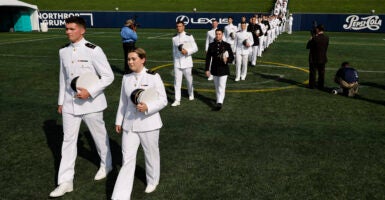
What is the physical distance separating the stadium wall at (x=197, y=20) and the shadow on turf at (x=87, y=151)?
95.8 ft

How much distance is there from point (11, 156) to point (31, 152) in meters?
0.36

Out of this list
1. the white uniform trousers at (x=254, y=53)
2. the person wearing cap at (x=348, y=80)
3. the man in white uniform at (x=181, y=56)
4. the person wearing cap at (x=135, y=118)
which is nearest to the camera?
the person wearing cap at (x=135, y=118)

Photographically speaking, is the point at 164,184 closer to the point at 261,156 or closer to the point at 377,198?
the point at 261,156

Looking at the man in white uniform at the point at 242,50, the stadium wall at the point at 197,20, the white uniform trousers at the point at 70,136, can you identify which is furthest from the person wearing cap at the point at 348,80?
the stadium wall at the point at 197,20

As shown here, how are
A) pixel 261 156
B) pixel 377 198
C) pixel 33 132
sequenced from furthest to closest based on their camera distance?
1. pixel 33 132
2. pixel 261 156
3. pixel 377 198

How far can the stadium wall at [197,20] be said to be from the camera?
36.1 metres

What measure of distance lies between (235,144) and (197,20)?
35.5m

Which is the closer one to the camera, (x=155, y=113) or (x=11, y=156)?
(x=155, y=113)

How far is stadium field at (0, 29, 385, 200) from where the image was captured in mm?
5406

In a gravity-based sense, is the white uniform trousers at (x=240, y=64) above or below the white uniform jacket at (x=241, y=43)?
below

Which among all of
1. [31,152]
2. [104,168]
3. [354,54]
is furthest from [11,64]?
[354,54]

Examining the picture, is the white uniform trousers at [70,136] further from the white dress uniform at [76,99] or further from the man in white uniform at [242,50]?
the man in white uniform at [242,50]

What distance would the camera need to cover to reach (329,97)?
11.0 m

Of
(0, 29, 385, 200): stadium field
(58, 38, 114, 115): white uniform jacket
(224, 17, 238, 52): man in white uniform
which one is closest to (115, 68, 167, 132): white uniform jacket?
(58, 38, 114, 115): white uniform jacket
